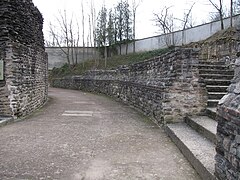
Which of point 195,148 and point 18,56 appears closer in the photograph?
point 195,148

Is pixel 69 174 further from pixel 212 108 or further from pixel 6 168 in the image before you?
pixel 212 108

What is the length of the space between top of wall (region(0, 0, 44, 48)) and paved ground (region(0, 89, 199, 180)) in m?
2.48

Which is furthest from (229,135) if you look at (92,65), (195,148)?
(92,65)

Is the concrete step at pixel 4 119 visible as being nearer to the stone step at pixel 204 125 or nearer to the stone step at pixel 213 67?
the stone step at pixel 204 125

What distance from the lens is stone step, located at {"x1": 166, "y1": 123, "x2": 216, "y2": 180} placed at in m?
3.34

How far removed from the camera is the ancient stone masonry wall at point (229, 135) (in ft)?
8.28

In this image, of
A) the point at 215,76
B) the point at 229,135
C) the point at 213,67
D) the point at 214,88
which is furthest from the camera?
the point at 213,67

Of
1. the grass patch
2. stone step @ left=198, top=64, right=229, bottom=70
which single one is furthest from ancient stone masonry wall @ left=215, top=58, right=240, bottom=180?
the grass patch

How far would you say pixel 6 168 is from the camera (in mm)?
3670

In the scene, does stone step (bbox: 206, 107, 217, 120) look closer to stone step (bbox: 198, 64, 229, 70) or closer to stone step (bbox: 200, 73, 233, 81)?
stone step (bbox: 200, 73, 233, 81)

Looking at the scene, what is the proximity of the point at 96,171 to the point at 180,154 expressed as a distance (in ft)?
4.93

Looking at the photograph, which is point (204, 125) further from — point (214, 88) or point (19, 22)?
point (19, 22)

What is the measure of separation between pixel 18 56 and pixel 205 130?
18.0ft

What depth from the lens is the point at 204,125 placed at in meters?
4.85
